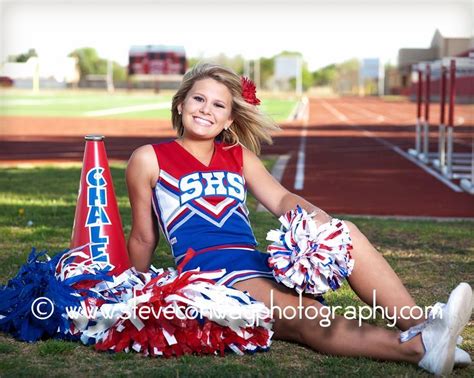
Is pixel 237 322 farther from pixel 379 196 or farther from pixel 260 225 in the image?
pixel 379 196

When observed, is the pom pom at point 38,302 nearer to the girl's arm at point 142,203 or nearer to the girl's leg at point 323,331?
the girl's arm at point 142,203

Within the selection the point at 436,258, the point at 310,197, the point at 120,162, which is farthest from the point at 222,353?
the point at 120,162

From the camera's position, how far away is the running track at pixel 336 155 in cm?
960

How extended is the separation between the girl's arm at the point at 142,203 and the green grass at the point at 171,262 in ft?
2.19

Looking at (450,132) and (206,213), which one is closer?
(206,213)

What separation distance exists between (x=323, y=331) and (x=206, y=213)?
0.84 meters

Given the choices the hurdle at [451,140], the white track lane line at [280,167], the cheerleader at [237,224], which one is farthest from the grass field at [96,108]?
the cheerleader at [237,224]

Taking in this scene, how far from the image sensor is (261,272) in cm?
405

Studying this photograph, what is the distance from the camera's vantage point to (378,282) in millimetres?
3889

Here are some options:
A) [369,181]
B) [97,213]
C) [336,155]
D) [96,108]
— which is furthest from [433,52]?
[97,213]

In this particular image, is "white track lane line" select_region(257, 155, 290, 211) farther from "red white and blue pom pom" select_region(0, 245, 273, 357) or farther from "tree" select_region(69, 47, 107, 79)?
"tree" select_region(69, 47, 107, 79)

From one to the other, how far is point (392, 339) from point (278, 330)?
567 mm

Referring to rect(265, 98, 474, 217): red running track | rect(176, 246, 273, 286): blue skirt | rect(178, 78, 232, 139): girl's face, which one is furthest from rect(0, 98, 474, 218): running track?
rect(176, 246, 273, 286): blue skirt

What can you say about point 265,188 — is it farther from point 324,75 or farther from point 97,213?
point 324,75
